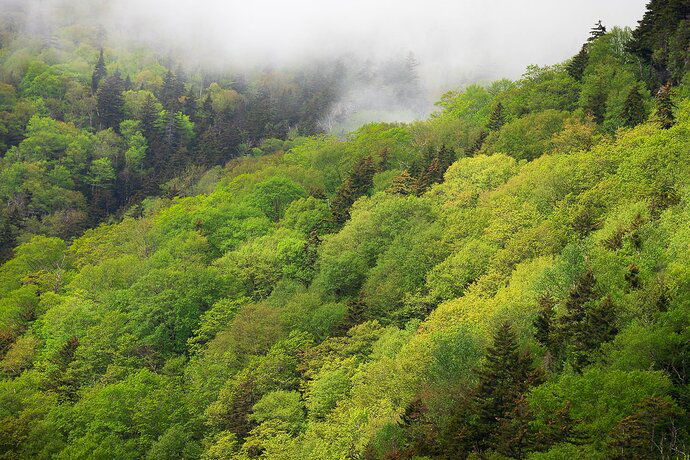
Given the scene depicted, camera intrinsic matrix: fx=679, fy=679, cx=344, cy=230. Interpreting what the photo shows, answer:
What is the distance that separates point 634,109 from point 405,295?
36.5 m

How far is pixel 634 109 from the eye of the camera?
7975 cm

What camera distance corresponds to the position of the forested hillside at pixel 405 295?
4303 cm

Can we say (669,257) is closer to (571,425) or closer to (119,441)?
(571,425)

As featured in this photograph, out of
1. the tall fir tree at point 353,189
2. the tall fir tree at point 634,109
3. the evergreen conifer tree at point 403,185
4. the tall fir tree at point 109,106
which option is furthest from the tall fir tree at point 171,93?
the tall fir tree at point 634,109

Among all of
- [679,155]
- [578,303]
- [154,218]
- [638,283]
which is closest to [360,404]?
[578,303]

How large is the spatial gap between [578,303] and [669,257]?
7558 millimetres

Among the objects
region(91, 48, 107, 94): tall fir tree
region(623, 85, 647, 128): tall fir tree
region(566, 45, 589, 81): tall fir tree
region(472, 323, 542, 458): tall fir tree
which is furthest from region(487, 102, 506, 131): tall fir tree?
region(91, 48, 107, 94): tall fir tree

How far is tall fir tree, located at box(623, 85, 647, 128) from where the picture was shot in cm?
7875

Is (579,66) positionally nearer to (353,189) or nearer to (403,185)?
(403,185)

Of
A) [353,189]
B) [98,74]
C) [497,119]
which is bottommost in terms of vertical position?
[353,189]

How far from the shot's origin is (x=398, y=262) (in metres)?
73.8

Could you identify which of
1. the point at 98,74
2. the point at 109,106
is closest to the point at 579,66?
the point at 109,106

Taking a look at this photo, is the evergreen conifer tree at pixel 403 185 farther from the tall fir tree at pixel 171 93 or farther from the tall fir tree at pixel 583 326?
the tall fir tree at pixel 171 93

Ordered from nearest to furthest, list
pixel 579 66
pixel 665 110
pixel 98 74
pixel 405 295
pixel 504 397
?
pixel 504 397
pixel 405 295
pixel 665 110
pixel 579 66
pixel 98 74
